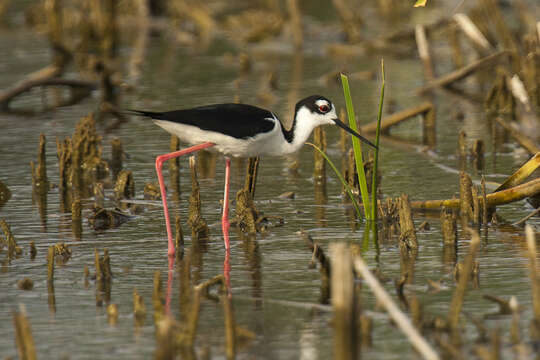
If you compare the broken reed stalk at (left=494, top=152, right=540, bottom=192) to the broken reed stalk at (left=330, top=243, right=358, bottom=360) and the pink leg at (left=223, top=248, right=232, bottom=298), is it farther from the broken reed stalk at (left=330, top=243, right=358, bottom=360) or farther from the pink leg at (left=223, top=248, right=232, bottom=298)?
the broken reed stalk at (left=330, top=243, right=358, bottom=360)

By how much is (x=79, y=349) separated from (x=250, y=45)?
669 inches

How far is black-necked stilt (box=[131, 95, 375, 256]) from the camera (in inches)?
322

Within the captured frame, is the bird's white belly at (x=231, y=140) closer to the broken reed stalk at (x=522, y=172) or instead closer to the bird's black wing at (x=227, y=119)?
the bird's black wing at (x=227, y=119)

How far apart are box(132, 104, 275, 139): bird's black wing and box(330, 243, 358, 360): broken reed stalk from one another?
3.82 m

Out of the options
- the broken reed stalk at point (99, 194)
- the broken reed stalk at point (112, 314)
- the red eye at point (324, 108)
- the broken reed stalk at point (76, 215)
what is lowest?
the broken reed stalk at point (112, 314)

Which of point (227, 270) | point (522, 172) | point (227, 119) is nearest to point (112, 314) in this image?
point (227, 270)

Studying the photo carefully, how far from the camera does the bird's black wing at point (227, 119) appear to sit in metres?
8.16

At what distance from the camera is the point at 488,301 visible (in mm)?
6531

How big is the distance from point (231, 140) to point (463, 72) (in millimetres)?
7070

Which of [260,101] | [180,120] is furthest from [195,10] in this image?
[180,120]

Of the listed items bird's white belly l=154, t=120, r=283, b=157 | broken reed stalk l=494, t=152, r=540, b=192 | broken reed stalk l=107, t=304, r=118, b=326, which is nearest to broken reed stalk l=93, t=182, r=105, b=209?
bird's white belly l=154, t=120, r=283, b=157

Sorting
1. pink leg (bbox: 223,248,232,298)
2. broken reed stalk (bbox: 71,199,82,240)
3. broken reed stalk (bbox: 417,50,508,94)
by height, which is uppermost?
broken reed stalk (bbox: 417,50,508,94)

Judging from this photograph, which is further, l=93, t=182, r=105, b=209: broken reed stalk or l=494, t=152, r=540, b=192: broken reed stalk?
l=93, t=182, r=105, b=209: broken reed stalk

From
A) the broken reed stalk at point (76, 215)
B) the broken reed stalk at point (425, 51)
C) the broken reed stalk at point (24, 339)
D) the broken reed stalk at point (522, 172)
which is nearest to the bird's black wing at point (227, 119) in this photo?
the broken reed stalk at point (76, 215)
